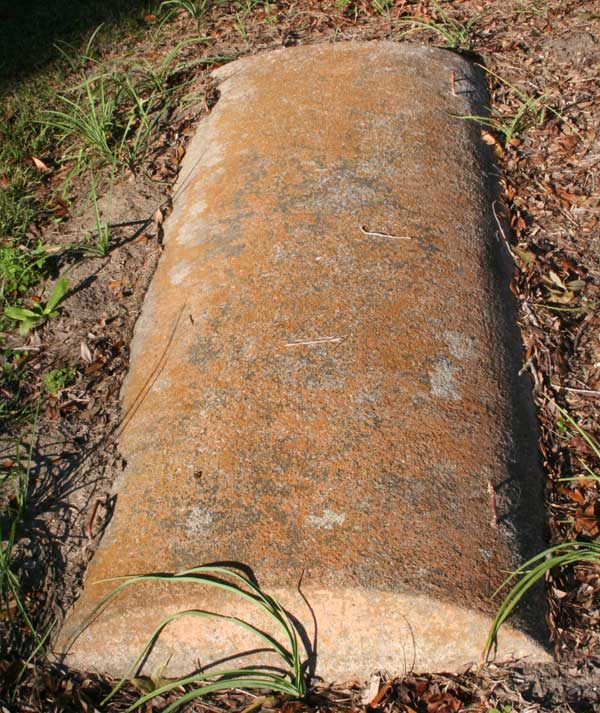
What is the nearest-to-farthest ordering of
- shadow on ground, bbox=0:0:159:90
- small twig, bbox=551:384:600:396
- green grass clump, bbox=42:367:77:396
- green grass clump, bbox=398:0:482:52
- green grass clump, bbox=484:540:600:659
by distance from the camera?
green grass clump, bbox=484:540:600:659
small twig, bbox=551:384:600:396
green grass clump, bbox=42:367:77:396
green grass clump, bbox=398:0:482:52
shadow on ground, bbox=0:0:159:90

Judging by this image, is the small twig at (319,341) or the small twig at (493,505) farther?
the small twig at (319,341)

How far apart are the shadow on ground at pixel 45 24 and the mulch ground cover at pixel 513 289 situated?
10.0 inches

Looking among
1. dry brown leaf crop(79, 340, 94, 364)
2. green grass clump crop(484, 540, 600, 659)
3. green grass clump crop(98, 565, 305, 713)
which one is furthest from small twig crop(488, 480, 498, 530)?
dry brown leaf crop(79, 340, 94, 364)

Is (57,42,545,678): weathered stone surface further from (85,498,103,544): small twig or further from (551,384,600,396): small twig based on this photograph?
(551,384,600,396): small twig

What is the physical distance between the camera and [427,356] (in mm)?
2096

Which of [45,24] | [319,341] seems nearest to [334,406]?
[319,341]

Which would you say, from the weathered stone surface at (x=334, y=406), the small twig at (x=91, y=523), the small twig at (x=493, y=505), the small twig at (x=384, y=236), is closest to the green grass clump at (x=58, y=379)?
the weathered stone surface at (x=334, y=406)

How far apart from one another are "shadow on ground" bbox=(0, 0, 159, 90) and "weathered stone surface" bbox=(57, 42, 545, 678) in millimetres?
1973

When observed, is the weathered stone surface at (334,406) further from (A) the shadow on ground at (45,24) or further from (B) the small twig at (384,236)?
(A) the shadow on ground at (45,24)

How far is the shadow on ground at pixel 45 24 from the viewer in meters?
4.23

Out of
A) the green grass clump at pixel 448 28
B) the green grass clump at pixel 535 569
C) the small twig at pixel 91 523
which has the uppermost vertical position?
the green grass clump at pixel 448 28

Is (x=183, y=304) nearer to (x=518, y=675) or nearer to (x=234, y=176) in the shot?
(x=234, y=176)

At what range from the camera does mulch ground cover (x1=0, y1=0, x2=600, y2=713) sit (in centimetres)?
177

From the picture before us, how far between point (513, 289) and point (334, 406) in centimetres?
89
